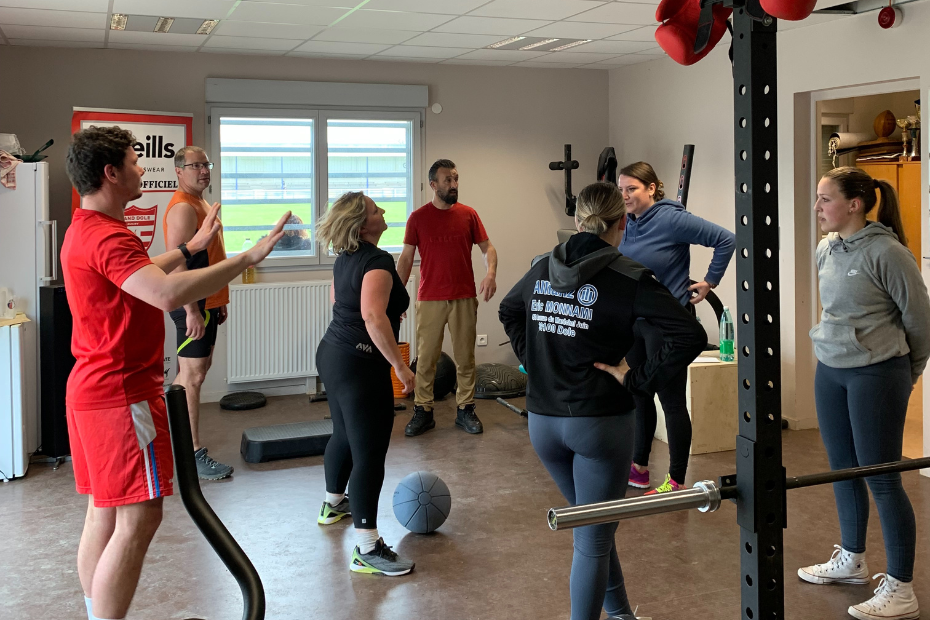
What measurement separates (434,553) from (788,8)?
3032mm

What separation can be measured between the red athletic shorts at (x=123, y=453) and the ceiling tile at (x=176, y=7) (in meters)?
3.12

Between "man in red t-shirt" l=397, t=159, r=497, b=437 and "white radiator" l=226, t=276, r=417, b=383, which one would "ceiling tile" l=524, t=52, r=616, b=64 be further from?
"white radiator" l=226, t=276, r=417, b=383

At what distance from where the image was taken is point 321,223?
342 cm

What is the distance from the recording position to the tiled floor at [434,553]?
317 centimetres

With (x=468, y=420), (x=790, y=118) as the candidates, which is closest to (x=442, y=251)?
(x=468, y=420)

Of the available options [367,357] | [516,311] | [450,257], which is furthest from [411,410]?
[516,311]

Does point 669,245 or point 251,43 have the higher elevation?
point 251,43

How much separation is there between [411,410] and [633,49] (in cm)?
318

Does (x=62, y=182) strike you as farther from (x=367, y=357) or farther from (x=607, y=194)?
(x=607, y=194)

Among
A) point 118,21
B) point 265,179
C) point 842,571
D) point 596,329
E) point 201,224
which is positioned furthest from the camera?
point 265,179

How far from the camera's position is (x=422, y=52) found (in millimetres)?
6582

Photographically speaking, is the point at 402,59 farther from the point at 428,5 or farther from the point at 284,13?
the point at 428,5

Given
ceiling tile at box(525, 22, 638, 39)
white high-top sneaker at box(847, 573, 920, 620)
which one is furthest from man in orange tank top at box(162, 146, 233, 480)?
white high-top sneaker at box(847, 573, 920, 620)

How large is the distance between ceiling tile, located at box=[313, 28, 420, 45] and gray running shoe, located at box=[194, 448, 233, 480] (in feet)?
9.28
